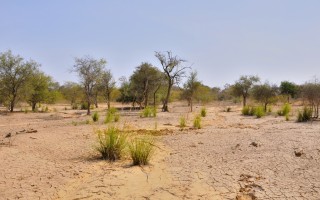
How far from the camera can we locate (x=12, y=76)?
33594 millimetres

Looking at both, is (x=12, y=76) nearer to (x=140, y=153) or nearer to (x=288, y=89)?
(x=140, y=153)

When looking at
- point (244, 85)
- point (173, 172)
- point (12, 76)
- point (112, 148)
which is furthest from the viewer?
point (244, 85)

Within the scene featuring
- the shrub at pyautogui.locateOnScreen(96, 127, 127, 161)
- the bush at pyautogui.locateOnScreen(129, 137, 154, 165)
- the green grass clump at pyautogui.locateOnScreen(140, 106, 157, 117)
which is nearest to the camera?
the bush at pyautogui.locateOnScreen(129, 137, 154, 165)

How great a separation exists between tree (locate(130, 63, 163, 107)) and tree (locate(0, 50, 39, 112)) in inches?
434

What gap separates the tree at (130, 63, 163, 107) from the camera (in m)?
38.7

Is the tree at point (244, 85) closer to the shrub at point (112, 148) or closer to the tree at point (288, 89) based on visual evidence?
the tree at point (288, 89)

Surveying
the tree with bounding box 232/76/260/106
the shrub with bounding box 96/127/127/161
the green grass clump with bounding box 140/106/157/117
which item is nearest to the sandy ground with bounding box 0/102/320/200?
the shrub with bounding box 96/127/127/161

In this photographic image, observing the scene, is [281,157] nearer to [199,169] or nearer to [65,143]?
[199,169]

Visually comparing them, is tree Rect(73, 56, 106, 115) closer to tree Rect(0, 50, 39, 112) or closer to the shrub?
tree Rect(0, 50, 39, 112)

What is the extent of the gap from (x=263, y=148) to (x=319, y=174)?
2731mm

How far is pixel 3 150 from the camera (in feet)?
30.6

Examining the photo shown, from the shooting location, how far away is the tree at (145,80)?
127 feet

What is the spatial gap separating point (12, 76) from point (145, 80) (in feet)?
44.5

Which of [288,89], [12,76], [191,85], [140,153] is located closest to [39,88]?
[12,76]
